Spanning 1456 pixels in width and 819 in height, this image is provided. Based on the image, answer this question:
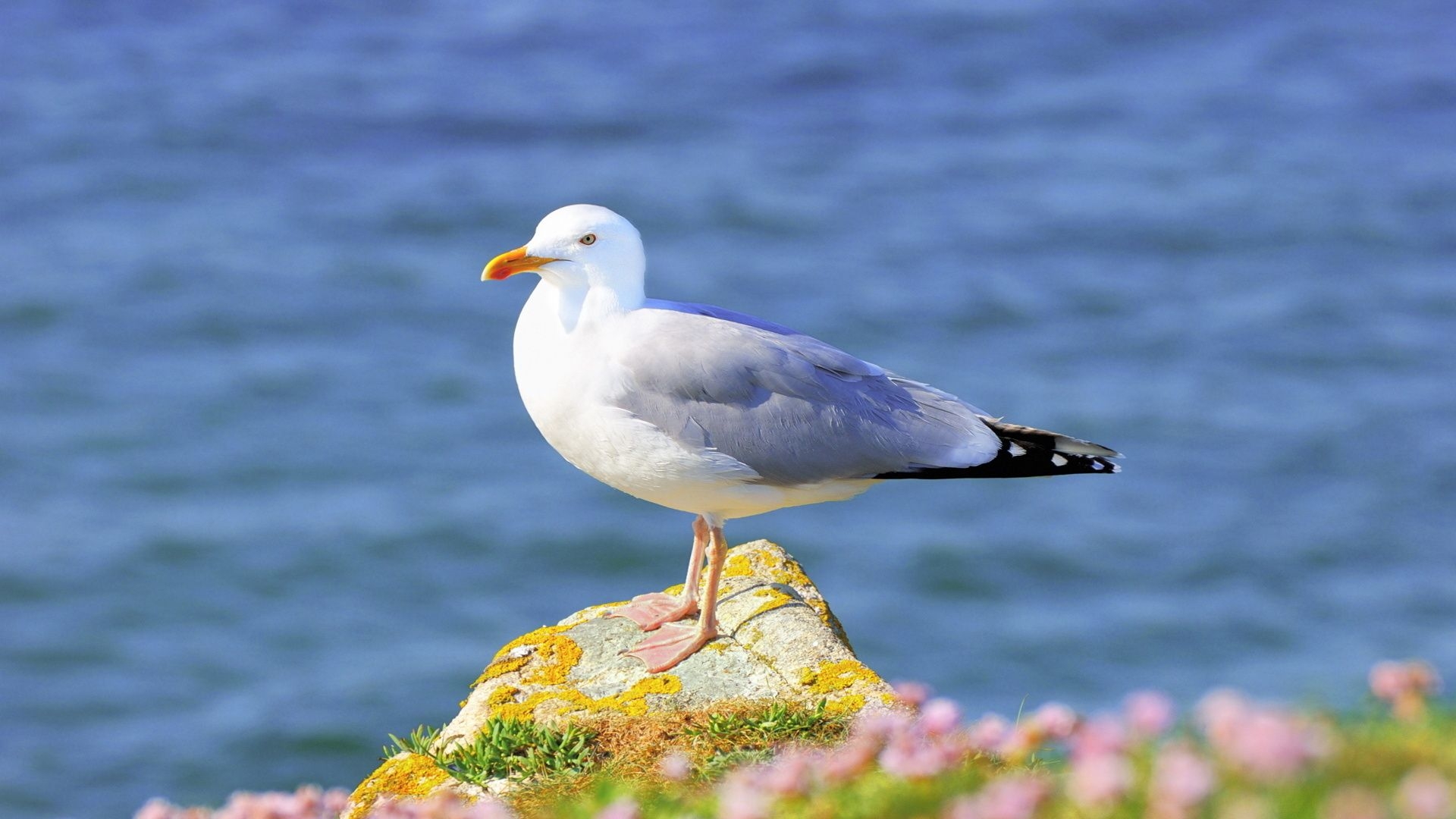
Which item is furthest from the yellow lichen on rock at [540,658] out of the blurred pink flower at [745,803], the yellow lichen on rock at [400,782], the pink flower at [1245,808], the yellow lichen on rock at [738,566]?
the pink flower at [1245,808]

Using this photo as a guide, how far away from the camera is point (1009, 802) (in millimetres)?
3025

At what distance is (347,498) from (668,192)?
267 inches

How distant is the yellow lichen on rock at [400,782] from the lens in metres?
5.59

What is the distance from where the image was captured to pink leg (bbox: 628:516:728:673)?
6531 mm

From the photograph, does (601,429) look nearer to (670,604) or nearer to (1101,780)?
(670,604)

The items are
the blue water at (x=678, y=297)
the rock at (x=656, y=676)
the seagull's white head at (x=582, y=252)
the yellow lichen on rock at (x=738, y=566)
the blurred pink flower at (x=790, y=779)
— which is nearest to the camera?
the blurred pink flower at (x=790, y=779)

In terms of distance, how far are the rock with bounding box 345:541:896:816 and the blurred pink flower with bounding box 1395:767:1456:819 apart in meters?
3.02

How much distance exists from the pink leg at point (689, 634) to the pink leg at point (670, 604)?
0.31ft

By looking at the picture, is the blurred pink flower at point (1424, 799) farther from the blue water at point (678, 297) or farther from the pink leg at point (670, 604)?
the blue water at point (678, 297)

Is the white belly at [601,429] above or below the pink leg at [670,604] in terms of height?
above

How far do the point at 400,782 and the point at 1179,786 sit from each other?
3555 mm

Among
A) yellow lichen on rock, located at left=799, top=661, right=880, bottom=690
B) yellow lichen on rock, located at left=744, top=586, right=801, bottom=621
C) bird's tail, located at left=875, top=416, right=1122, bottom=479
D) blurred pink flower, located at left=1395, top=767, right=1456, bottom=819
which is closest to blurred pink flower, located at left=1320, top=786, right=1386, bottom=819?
blurred pink flower, located at left=1395, top=767, right=1456, bottom=819

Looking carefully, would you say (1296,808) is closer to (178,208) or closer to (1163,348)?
(1163,348)

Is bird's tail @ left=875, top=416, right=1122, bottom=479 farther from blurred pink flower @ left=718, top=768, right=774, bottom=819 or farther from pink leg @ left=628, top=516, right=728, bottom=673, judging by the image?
blurred pink flower @ left=718, top=768, right=774, bottom=819
